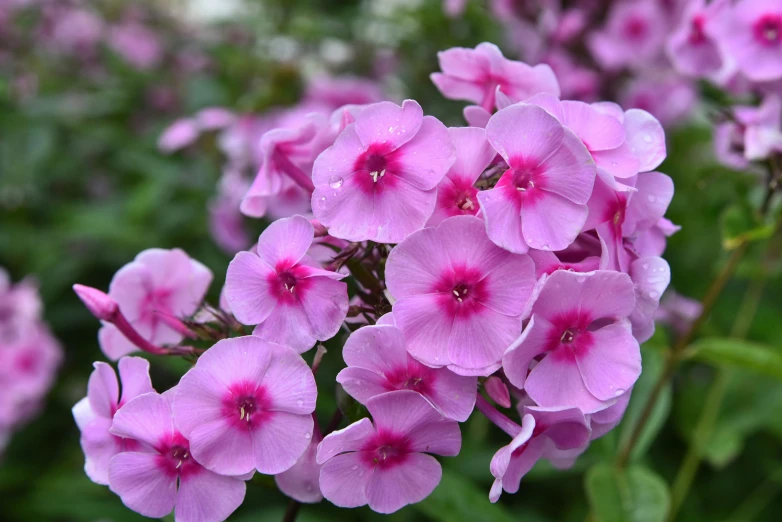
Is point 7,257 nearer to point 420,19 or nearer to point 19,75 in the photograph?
point 19,75

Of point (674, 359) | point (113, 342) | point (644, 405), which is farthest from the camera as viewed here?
point (644, 405)

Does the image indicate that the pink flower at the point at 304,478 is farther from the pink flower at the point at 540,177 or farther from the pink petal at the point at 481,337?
the pink flower at the point at 540,177

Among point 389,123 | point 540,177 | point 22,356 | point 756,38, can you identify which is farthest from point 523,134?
point 22,356

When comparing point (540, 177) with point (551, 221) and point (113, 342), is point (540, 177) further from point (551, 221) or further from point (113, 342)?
point (113, 342)

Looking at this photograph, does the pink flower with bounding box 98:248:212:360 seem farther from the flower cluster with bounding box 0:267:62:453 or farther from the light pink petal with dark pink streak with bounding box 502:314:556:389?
the flower cluster with bounding box 0:267:62:453

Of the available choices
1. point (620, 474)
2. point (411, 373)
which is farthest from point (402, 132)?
point (620, 474)
